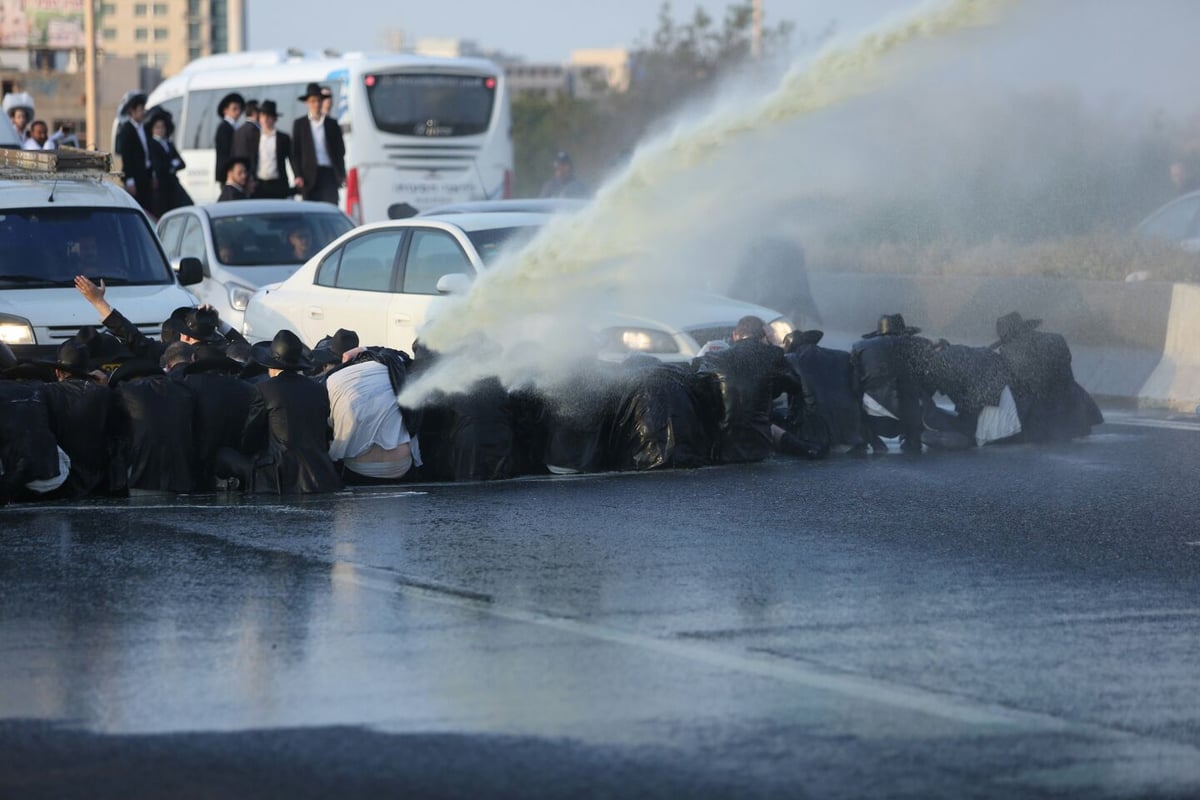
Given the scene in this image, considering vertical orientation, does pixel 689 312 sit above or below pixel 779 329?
above

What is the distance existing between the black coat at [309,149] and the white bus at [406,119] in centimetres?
494

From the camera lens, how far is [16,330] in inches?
516

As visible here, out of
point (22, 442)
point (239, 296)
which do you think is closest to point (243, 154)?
point (239, 296)

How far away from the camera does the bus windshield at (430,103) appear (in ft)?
96.3

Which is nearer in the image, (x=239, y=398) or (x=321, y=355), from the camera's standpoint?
(x=239, y=398)

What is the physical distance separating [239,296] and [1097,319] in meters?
7.82

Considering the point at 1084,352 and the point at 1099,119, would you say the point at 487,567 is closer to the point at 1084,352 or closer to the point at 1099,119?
the point at 1084,352

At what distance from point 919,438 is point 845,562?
4.61 m

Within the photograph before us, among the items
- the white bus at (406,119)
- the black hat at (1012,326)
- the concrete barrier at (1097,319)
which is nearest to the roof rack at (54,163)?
the black hat at (1012,326)

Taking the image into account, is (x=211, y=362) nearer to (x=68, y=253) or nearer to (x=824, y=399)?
(x=68, y=253)

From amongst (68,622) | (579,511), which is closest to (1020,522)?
(579,511)

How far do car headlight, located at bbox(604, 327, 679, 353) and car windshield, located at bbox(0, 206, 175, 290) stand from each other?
12.1ft

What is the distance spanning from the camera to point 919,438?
1314cm

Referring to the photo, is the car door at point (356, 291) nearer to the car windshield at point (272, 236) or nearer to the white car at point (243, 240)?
the white car at point (243, 240)
